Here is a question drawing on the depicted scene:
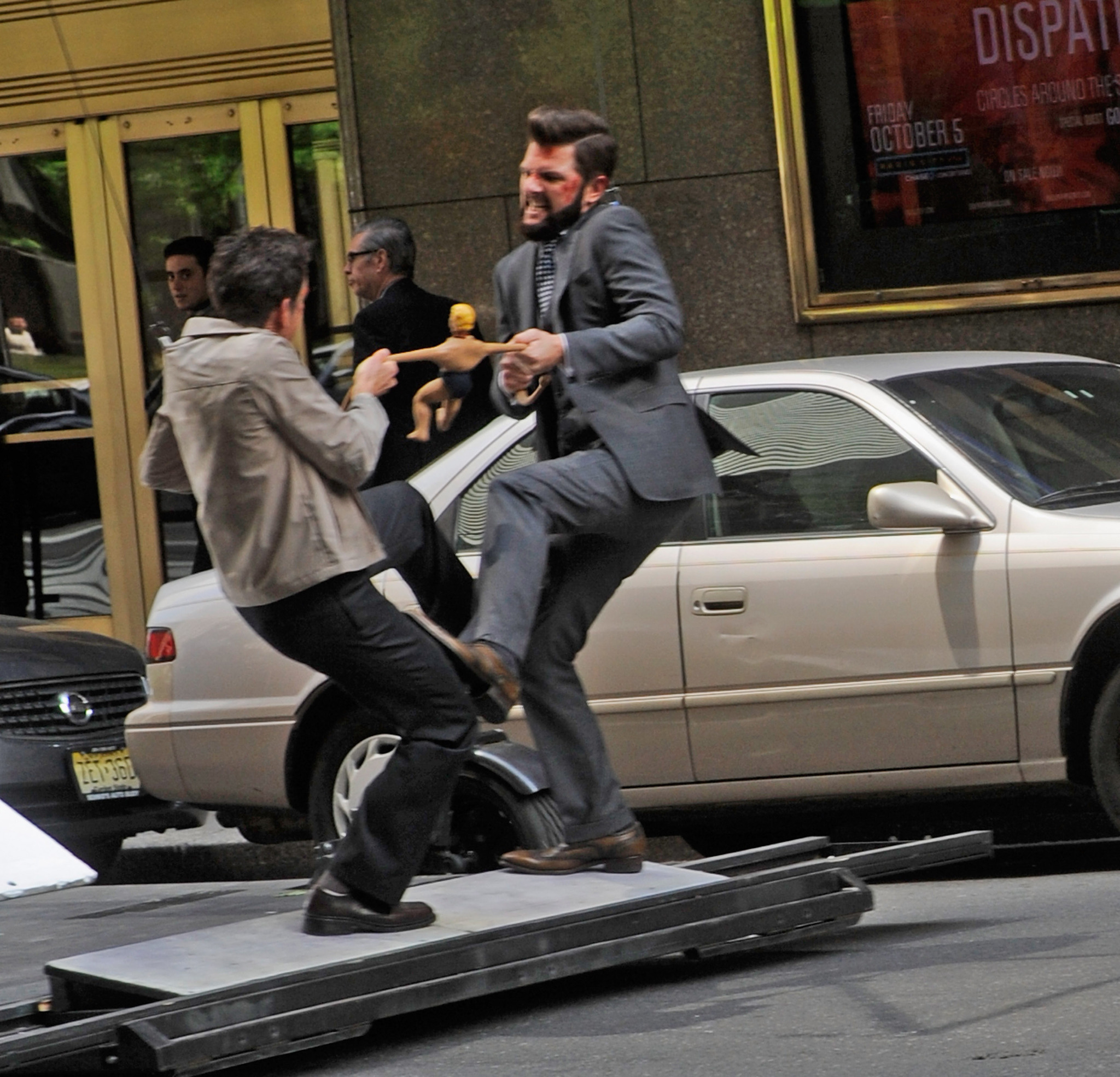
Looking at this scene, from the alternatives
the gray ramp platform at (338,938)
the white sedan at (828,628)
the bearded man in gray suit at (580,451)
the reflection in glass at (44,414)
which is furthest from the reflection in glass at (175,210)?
the gray ramp platform at (338,938)

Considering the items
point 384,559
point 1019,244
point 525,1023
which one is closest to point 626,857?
point 525,1023

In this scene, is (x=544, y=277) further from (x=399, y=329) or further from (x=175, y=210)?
(x=175, y=210)

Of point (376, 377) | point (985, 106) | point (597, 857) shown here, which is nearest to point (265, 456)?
point (376, 377)

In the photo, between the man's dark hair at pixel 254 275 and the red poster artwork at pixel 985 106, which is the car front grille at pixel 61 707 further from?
the red poster artwork at pixel 985 106

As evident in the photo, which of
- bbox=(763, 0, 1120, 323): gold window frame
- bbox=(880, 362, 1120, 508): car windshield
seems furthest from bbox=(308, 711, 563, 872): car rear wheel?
bbox=(763, 0, 1120, 323): gold window frame

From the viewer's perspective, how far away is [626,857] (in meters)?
→ 5.09

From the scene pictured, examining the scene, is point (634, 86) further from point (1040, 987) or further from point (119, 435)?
point (1040, 987)

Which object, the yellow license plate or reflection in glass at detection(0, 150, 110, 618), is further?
reflection in glass at detection(0, 150, 110, 618)

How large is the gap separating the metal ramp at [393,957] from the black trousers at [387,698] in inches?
6.8

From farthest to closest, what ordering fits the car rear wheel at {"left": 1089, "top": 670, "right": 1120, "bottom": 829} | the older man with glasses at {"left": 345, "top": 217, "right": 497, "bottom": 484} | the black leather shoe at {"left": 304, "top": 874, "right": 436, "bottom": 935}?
the older man with glasses at {"left": 345, "top": 217, "right": 497, "bottom": 484} → the car rear wheel at {"left": 1089, "top": 670, "right": 1120, "bottom": 829} → the black leather shoe at {"left": 304, "top": 874, "right": 436, "bottom": 935}

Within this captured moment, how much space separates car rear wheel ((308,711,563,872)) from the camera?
5844 mm

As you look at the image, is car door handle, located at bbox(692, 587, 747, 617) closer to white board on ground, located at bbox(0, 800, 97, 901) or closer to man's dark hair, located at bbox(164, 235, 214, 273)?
white board on ground, located at bbox(0, 800, 97, 901)

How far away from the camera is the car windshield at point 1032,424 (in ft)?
21.5

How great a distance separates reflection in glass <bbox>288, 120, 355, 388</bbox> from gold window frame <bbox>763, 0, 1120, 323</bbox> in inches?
105
